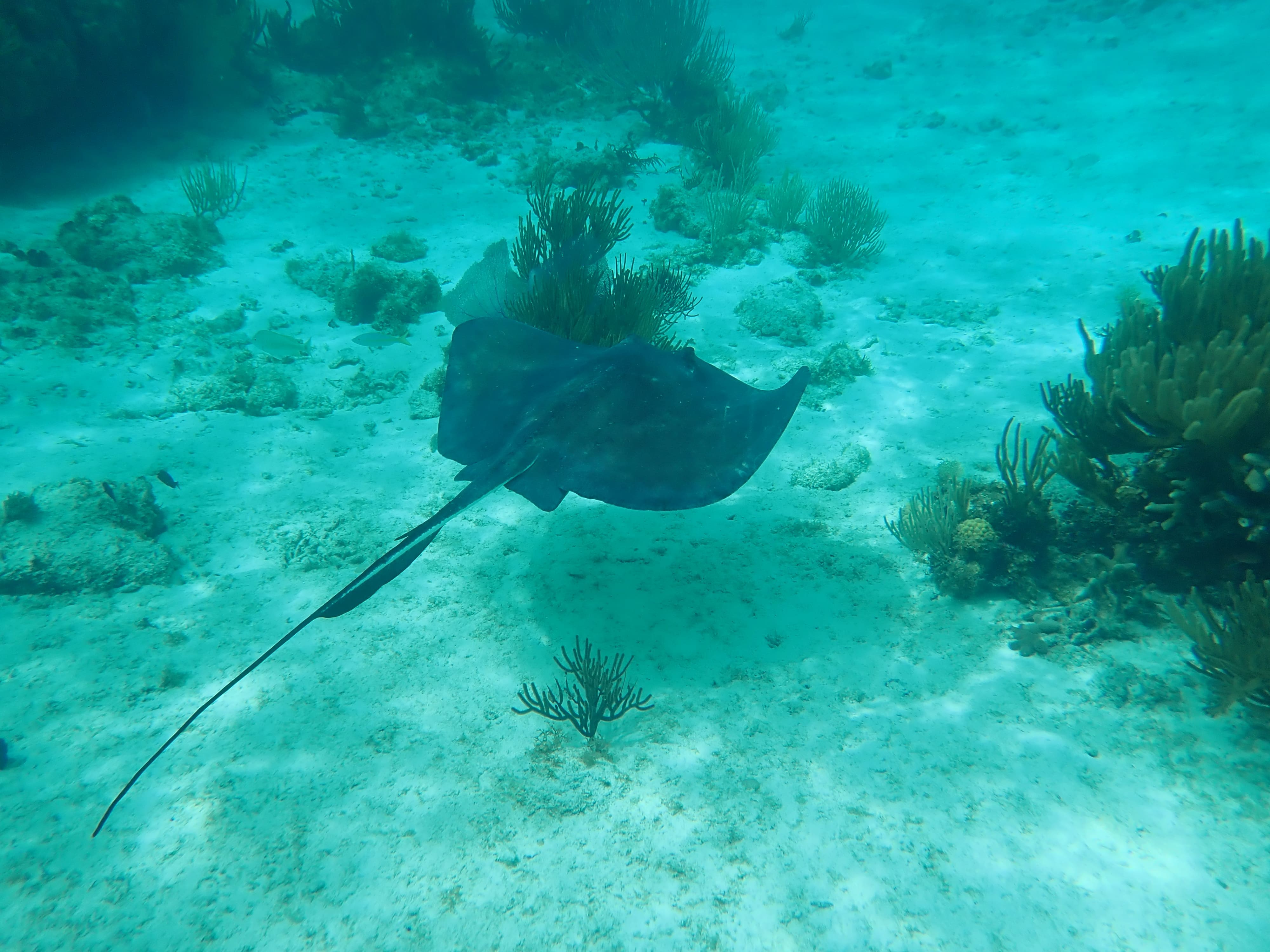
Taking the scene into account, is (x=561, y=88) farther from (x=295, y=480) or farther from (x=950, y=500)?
(x=950, y=500)

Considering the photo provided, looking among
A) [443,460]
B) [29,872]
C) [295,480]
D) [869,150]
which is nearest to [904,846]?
[29,872]

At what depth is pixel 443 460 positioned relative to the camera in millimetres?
6434

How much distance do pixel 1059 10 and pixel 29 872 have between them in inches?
1306

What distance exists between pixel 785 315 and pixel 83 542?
8.47 m

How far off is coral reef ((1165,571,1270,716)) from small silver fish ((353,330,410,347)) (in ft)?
28.1

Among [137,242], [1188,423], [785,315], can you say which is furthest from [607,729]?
[137,242]

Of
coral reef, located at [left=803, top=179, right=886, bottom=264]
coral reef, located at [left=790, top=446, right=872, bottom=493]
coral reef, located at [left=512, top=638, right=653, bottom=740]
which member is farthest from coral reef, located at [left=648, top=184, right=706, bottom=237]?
coral reef, located at [left=512, top=638, right=653, bottom=740]

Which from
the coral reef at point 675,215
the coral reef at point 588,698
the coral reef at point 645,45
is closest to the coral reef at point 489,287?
the coral reef at point 675,215

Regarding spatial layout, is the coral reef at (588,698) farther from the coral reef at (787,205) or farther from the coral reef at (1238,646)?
the coral reef at (787,205)

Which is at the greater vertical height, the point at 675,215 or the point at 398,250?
the point at 675,215

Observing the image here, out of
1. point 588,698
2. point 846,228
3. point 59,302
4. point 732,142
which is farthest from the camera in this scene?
point 732,142

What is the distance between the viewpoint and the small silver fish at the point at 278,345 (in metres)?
7.73

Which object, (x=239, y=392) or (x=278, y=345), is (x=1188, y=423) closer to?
(x=239, y=392)

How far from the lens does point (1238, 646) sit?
3.25 meters
